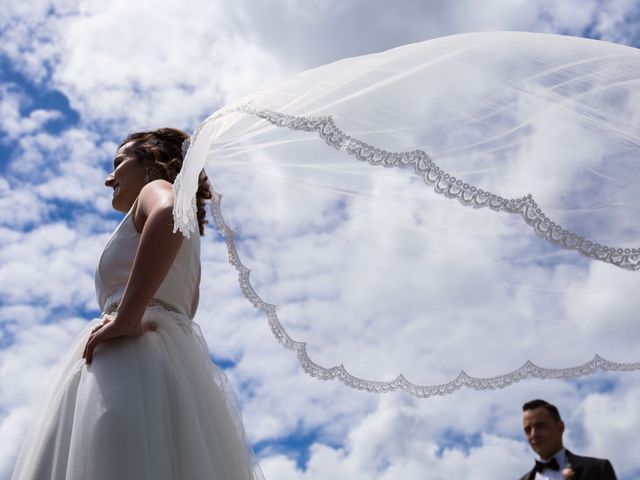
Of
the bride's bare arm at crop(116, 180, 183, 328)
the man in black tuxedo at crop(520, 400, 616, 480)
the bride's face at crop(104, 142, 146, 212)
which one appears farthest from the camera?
the man in black tuxedo at crop(520, 400, 616, 480)

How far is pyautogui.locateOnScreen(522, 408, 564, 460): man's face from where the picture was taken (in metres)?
5.11

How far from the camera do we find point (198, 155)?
272 cm

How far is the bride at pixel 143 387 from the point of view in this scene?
2.37m

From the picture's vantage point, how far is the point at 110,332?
255 centimetres

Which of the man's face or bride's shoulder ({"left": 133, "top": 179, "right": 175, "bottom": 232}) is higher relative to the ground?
bride's shoulder ({"left": 133, "top": 179, "right": 175, "bottom": 232})

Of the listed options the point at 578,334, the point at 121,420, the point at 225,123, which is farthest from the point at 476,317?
the point at 121,420

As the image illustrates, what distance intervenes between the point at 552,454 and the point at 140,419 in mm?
3913

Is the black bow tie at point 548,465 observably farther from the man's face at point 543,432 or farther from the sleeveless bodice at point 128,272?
the sleeveless bodice at point 128,272

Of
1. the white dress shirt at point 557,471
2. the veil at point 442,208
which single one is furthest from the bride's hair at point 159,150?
the white dress shirt at point 557,471

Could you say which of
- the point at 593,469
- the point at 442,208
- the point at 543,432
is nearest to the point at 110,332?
the point at 442,208

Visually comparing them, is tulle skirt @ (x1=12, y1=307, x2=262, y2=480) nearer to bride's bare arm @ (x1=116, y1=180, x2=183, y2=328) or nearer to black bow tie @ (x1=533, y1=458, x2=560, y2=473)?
bride's bare arm @ (x1=116, y1=180, x2=183, y2=328)

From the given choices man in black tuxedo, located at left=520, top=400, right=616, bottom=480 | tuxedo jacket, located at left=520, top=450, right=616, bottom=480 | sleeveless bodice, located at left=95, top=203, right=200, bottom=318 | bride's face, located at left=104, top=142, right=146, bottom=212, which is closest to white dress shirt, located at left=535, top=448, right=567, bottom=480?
man in black tuxedo, located at left=520, top=400, right=616, bottom=480

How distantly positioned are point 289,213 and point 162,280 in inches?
39.7

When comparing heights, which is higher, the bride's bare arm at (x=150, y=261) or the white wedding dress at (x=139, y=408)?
the bride's bare arm at (x=150, y=261)
